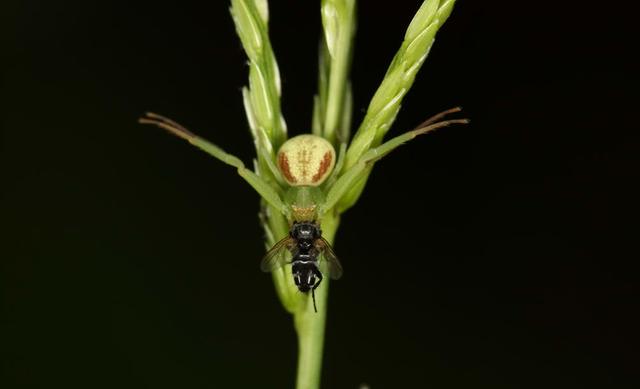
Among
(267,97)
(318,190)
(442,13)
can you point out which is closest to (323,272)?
(318,190)

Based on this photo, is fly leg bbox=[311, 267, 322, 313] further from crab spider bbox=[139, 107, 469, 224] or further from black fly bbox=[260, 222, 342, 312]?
crab spider bbox=[139, 107, 469, 224]

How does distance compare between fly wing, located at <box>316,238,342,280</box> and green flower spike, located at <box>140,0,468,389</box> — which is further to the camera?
fly wing, located at <box>316,238,342,280</box>

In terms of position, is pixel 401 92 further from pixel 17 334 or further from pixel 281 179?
pixel 17 334

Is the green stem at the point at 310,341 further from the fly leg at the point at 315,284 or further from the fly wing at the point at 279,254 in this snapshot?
the fly wing at the point at 279,254

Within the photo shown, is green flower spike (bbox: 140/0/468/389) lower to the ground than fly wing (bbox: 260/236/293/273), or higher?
higher

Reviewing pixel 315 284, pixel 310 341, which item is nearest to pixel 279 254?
pixel 315 284

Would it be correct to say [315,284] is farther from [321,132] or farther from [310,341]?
[321,132]

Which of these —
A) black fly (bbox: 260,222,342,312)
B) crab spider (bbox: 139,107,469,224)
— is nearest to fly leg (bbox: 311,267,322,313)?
black fly (bbox: 260,222,342,312)
